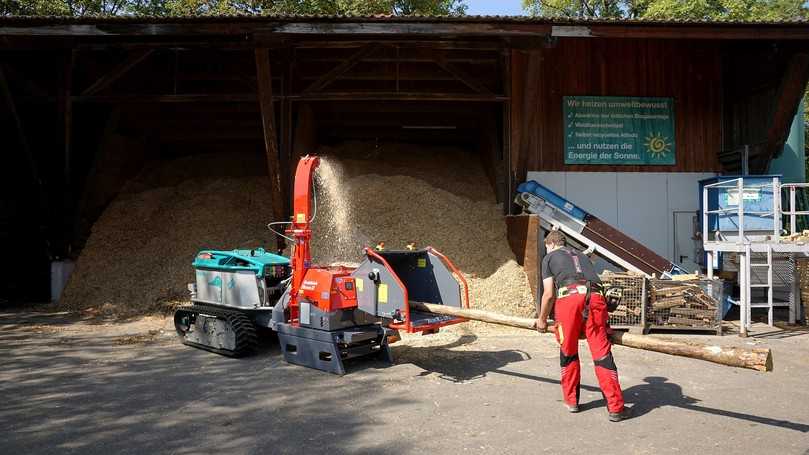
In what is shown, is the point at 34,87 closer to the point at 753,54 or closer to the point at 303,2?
the point at 303,2

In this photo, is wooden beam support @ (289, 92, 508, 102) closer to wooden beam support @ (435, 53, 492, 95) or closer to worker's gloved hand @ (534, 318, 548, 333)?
wooden beam support @ (435, 53, 492, 95)

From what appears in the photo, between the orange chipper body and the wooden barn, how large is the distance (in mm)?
3765

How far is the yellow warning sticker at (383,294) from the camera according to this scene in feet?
18.3

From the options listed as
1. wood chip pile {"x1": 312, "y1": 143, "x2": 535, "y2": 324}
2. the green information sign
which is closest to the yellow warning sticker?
→ wood chip pile {"x1": 312, "y1": 143, "x2": 535, "y2": 324}

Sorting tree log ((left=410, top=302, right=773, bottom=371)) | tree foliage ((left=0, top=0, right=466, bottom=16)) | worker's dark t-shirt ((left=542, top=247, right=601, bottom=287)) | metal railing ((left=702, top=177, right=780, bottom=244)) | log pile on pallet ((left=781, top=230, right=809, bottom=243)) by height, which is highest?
tree foliage ((left=0, top=0, right=466, bottom=16))

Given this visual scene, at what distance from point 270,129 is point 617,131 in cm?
656

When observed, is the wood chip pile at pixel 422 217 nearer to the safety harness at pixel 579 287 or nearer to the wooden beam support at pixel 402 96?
the wooden beam support at pixel 402 96

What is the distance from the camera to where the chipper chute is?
542 centimetres

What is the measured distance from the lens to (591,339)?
4449mm

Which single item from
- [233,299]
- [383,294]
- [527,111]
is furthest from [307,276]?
[527,111]

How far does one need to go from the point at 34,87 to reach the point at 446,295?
30.3 feet

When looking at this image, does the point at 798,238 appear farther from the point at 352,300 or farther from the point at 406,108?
the point at 406,108

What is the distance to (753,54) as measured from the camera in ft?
34.9

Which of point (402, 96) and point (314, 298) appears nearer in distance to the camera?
point (314, 298)
